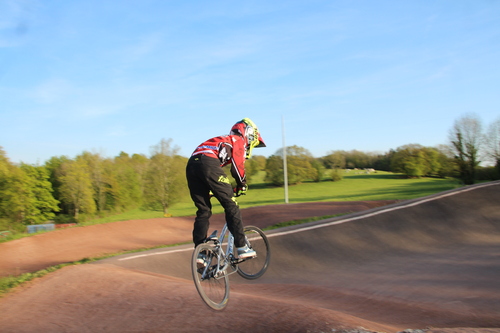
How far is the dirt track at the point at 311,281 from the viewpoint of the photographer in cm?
A: 446

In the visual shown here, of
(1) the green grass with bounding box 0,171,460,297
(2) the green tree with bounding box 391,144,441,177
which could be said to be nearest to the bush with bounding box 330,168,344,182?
(1) the green grass with bounding box 0,171,460,297

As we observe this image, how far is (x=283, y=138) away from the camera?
130ft

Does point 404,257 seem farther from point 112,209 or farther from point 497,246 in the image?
point 112,209

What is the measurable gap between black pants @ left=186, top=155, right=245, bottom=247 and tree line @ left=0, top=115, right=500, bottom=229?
33957 millimetres

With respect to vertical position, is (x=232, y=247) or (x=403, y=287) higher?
(x=232, y=247)

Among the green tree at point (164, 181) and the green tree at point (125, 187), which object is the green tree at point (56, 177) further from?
the green tree at point (164, 181)

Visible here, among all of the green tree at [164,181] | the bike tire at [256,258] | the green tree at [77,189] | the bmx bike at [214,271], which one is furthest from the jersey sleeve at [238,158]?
the green tree at [77,189]

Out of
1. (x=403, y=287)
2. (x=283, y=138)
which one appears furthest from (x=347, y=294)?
(x=283, y=138)

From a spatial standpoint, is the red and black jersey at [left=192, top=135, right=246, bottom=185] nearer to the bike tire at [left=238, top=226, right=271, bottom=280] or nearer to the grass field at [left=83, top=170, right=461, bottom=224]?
the bike tire at [left=238, top=226, right=271, bottom=280]

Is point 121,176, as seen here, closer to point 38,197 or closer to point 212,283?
point 38,197

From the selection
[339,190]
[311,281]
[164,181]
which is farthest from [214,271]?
[339,190]

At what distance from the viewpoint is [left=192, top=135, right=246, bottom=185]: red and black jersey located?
4.69 metres

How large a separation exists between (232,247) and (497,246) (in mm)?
9475

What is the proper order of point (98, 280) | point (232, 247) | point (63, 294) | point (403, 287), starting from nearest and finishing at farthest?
point (232, 247), point (63, 294), point (98, 280), point (403, 287)
